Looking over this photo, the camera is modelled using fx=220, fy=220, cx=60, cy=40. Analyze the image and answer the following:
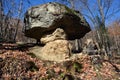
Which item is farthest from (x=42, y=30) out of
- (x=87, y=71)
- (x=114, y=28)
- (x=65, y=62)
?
(x=114, y=28)

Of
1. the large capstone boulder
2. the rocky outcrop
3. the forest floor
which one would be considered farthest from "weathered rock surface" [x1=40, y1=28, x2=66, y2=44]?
the forest floor

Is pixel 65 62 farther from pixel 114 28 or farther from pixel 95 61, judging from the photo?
pixel 114 28

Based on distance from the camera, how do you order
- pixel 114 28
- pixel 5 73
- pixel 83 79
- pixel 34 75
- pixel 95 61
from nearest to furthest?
pixel 5 73, pixel 34 75, pixel 83 79, pixel 95 61, pixel 114 28

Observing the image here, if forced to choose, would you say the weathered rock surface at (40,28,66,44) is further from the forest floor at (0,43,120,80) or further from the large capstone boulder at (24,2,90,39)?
the forest floor at (0,43,120,80)

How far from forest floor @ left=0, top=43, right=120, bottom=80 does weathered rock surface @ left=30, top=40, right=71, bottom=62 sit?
588 mm

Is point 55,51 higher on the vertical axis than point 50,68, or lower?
higher

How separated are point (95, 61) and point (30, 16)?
453 cm

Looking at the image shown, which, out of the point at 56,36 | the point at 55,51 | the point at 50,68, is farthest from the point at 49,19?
the point at 50,68

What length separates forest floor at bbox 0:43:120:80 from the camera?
9.20 meters

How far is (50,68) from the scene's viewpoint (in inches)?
411

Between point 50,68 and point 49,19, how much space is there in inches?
124

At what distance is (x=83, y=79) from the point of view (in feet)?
33.2

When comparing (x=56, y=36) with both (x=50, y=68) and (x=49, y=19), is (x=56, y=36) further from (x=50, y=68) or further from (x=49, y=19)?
(x=50, y=68)

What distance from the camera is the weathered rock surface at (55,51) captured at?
11.9 meters
